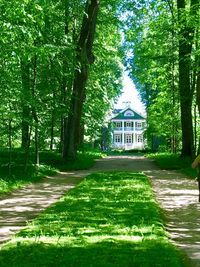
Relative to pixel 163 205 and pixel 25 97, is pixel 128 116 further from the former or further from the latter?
pixel 163 205

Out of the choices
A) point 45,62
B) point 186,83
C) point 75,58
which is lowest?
point 45,62

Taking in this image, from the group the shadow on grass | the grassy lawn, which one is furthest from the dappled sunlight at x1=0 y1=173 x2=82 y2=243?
the shadow on grass

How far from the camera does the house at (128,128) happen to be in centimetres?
10138

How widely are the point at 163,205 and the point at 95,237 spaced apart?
4.47m

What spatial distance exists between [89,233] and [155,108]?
3640cm

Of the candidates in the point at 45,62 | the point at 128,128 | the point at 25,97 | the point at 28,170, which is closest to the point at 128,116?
the point at 128,128

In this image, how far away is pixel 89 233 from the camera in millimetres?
8078

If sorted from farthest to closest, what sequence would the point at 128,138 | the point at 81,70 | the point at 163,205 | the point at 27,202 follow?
the point at 128,138 < the point at 81,70 < the point at 27,202 < the point at 163,205

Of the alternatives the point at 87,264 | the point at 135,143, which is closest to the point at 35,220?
the point at 87,264

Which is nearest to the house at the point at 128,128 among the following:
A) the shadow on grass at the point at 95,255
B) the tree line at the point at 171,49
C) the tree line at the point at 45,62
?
the tree line at the point at 171,49

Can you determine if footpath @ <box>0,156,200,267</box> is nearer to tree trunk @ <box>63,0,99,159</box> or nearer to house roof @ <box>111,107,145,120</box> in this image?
tree trunk @ <box>63,0,99,159</box>

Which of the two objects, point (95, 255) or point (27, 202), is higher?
point (27, 202)

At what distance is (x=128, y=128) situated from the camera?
102 metres

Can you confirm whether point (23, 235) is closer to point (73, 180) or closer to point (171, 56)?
point (73, 180)
